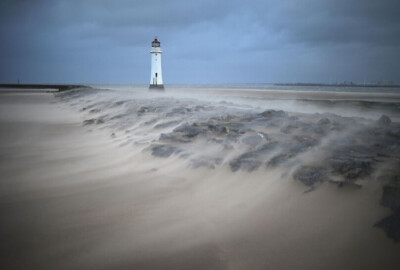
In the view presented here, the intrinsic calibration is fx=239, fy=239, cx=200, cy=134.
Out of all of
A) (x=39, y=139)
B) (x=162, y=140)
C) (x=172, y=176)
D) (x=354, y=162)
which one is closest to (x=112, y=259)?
(x=172, y=176)

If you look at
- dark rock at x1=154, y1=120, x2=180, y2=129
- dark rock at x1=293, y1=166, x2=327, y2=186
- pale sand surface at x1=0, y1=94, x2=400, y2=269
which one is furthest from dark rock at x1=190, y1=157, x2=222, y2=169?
dark rock at x1=154, y1=120, x2=180, y2=129

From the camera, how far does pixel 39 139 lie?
4863 millimetres

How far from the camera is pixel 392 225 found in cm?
150

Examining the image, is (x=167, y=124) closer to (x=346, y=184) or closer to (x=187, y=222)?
(x=187, y=222)

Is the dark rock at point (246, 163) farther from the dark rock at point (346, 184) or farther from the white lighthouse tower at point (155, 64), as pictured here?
the white lighthouse tower at point (155, 64)

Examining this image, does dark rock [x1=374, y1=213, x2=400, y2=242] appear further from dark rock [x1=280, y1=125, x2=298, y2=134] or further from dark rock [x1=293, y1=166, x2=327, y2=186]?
dark rock [x1=280, y1=125, x2=298, y2=134]

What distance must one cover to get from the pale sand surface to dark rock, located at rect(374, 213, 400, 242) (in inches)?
1.9

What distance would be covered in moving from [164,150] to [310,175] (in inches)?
75.4

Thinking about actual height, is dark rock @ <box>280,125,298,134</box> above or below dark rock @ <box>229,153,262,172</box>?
above

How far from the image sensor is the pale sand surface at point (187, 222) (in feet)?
4.58

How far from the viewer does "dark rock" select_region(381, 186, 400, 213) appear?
1.63 metres

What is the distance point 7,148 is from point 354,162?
16.6 ft

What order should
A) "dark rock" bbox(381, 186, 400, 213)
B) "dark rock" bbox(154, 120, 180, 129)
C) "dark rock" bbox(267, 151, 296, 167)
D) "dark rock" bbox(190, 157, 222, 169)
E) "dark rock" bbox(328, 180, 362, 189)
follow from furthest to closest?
"dark rock" bbox(154, 120, 180, 129)
"dark rock" bbox(190, 157, 222, 169)
"dark rock" bbox(267, 151, 296, 167)
"dark rock" bbox(328, 180, 362, 189)
"dark rock" bbox(381, 186, 400, 213)

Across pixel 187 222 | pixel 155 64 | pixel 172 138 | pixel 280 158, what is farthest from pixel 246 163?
pixel 155 64
